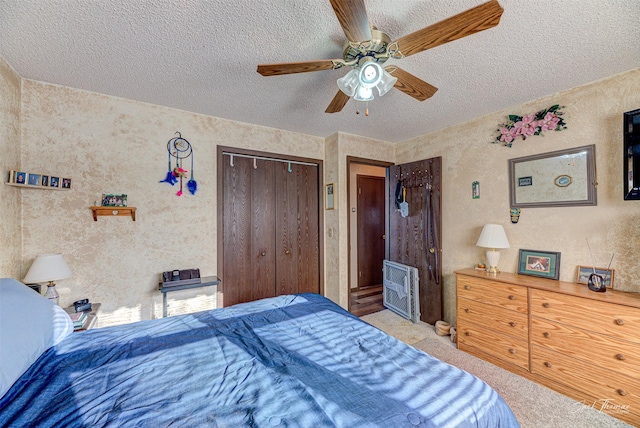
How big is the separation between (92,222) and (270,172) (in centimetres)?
184

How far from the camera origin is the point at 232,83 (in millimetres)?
2197

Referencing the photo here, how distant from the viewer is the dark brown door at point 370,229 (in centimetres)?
510

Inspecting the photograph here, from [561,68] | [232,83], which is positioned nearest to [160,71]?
[232,83]

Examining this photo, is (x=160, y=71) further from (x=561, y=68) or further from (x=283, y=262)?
(x=561, y=68)

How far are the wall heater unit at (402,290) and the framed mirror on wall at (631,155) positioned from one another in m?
2.09

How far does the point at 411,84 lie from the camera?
1763mm

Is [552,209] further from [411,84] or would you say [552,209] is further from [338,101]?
[338,101]

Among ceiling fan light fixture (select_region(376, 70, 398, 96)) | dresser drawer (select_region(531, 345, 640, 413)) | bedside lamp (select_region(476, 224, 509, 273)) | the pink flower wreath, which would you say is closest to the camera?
ceiling fan light fixture (select_region(376, 70, 398, 96))

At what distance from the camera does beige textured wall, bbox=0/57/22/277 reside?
181 cm

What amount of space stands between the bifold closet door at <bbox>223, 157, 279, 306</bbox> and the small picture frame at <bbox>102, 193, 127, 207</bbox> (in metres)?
0.95

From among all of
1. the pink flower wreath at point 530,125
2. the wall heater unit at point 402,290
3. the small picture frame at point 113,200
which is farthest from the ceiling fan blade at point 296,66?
the wall heater unit at point 402,290

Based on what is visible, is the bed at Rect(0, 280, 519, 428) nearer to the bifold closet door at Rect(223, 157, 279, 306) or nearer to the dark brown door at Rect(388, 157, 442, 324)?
the bifold closet door at Rect(223, 157, 279, 306)

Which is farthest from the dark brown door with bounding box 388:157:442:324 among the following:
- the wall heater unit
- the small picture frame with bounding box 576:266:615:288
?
the small picture frame with bounding box 576:266:615:288

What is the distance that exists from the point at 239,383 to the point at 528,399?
225cm
